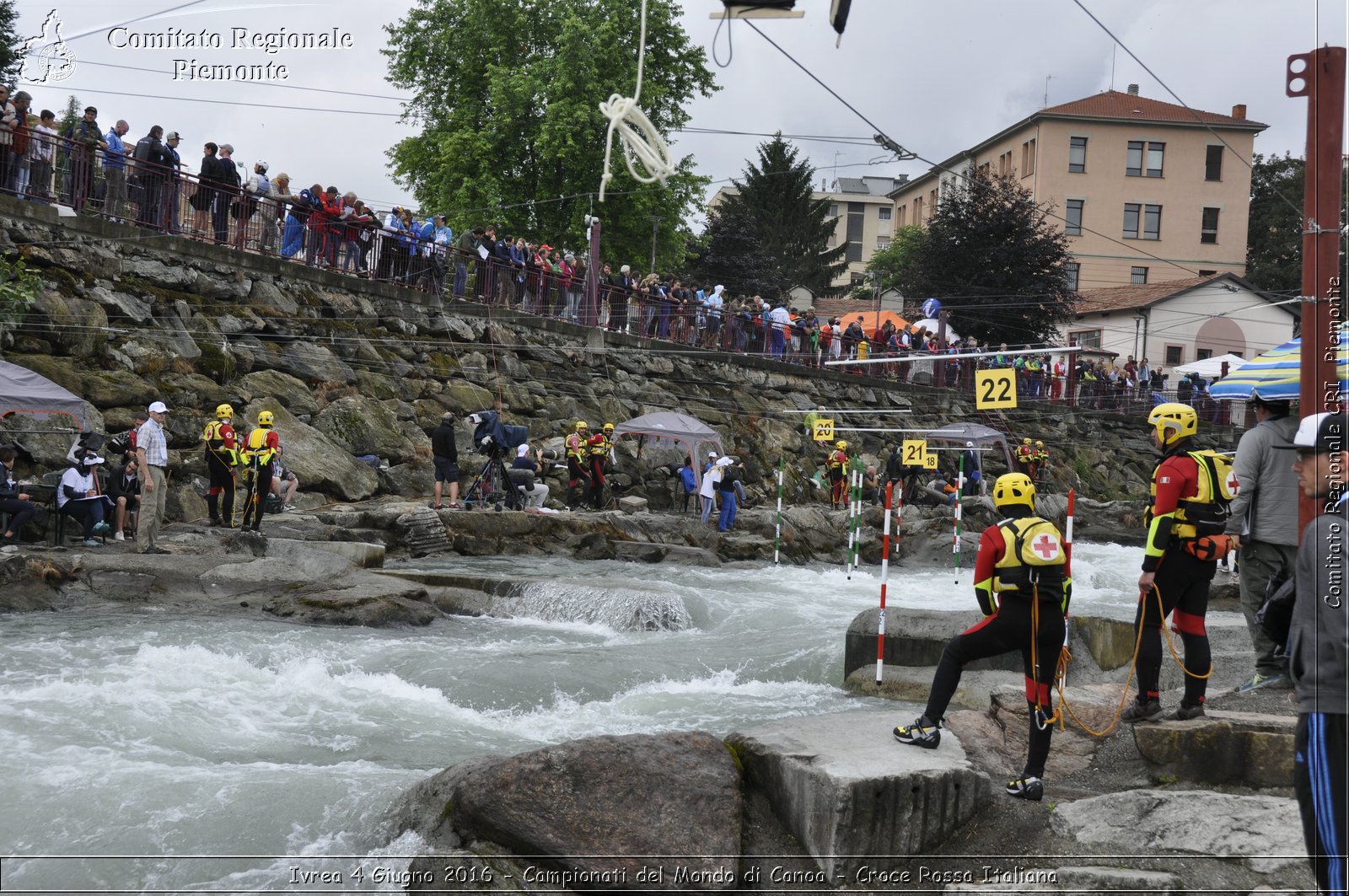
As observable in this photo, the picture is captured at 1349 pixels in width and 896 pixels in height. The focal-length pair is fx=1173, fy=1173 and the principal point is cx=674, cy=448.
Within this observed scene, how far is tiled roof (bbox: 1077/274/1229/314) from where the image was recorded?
49.4 m

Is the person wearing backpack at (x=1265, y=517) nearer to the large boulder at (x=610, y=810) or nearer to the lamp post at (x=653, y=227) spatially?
the large boulder at (x=610, y=810)

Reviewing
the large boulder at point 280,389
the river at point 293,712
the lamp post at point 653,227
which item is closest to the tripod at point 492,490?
the large boulder at point 280,389

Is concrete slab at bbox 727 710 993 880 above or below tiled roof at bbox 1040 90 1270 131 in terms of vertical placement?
below

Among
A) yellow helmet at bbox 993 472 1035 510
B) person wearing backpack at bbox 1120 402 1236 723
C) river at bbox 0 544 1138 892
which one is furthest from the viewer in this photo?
person wearing backpack at bbox 1120 402 1236 723

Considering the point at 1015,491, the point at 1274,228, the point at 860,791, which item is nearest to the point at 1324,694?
the point at 860,791

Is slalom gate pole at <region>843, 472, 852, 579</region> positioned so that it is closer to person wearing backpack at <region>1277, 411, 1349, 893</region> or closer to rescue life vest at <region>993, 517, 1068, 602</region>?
rescue life vest at <region>993, 517, 1068, 602</region>

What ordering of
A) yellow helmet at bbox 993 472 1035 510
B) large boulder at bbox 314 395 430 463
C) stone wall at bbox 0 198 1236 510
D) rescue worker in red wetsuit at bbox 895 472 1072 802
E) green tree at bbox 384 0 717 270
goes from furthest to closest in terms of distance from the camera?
1. green tree at bbox 384 0 717 270
2. large boulder at bbox 314 395 430 463
3. stone wall at bbox 0 198 1236 510
4. yellow helmet at bbox 993 472 1035 510
5. rescue worker in red wetsuit at bbox 895 472 1072 802

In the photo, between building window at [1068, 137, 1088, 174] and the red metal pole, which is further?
→ building window at [1068, 137, 1088, 174]

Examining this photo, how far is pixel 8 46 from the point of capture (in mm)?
32562

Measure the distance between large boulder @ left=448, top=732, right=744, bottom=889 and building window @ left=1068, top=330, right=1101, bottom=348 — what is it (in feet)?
160

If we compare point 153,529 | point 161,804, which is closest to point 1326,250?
point 161,804

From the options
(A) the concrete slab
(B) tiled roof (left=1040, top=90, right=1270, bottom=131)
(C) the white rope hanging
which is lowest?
(A) the concrete slab

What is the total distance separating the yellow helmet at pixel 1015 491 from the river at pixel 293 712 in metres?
2.03

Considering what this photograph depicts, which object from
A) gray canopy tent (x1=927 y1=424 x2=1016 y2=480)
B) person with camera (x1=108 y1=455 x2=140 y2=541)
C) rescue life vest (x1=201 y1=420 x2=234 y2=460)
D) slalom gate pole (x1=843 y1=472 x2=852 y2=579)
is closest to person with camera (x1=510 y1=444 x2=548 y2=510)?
slalom gate pole (x1=843 y1=472 x2=852 y2=579)
